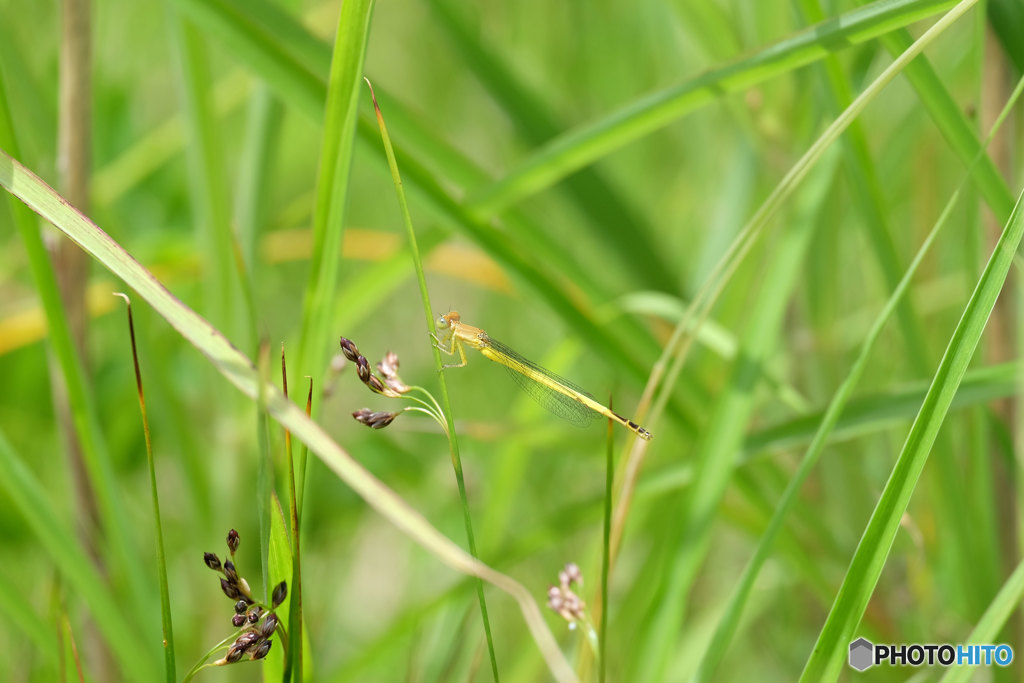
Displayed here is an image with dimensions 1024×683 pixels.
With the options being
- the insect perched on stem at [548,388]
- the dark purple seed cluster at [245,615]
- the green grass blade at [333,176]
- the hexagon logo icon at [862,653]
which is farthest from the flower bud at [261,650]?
the hexagon logo icon at [862,653]

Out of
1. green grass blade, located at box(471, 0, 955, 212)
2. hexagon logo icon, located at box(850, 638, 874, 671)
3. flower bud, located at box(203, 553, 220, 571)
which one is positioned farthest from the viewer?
hexagon logo icon, located at box(850, 638, 874, 671)

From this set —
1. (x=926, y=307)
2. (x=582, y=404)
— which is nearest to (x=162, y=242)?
(x=582, y=404)

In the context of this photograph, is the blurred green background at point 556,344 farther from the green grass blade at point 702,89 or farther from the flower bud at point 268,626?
the flower bud at point 268,626

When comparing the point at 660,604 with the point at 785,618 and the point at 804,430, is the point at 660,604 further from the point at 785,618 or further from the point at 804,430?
the point at 785,618

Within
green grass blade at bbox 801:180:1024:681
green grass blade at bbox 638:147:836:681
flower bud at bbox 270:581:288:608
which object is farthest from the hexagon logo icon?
flower bud at bbox 270:581:288:608

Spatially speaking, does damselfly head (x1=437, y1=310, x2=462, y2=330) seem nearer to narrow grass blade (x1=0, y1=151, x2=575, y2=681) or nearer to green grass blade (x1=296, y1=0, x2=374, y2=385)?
green grass blade (x1=296, y1=0, x2=374, y2=385)

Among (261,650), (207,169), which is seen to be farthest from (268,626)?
(207,169)

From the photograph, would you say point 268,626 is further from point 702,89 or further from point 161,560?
point 702,89
